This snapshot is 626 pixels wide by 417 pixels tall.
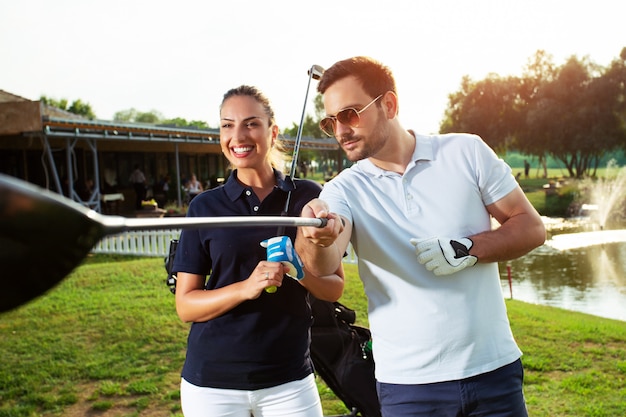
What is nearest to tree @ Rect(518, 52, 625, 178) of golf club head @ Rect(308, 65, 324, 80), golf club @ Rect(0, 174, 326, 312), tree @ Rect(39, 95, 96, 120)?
golf club head @ Rect(308, 65, 324, 80)

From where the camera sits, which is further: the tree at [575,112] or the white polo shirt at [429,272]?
the tree at [575,112]

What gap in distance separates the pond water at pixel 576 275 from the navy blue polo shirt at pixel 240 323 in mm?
8318

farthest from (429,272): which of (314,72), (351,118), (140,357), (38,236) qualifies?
(140,357)

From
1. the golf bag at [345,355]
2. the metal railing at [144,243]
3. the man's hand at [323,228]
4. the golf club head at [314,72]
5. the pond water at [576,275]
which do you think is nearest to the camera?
the man's hand at [323,228]

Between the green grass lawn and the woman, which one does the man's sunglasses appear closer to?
the woman

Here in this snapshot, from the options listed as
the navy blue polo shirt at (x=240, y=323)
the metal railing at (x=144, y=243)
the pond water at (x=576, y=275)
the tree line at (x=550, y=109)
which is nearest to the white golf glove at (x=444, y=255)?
the navy blue polo shirt at (x=240, y=323)

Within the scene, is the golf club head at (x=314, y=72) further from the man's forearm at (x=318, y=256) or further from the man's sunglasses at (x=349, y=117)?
the man's forearm at (x=318, y=256)

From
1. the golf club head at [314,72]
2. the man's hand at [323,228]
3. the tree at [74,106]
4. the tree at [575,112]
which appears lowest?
the man's hand at [323,228]

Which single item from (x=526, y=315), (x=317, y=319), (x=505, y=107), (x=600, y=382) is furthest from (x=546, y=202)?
(x=317, y=319)

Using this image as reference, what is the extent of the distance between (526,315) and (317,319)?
463 centimetres

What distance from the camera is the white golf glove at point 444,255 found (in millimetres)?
2008

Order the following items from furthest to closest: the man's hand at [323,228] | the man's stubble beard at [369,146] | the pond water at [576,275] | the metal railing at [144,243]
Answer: the metal railing at [144,243], the pond water at [576,275], the man's stubble beard at [369,146], the man's hand at [323,228]

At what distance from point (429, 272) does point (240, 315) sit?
0.74 meters

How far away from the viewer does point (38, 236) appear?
2.50 ft
